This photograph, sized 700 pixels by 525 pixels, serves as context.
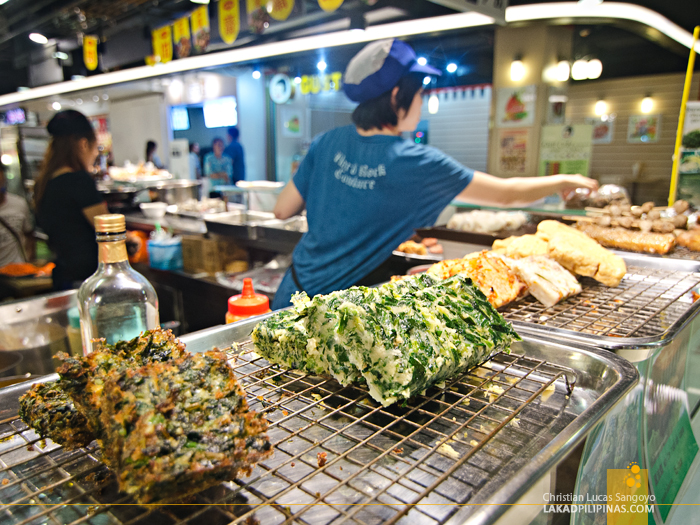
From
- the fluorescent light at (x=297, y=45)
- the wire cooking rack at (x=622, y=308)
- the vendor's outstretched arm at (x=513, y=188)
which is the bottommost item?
the wire cooking rack at (x=622, y=308)

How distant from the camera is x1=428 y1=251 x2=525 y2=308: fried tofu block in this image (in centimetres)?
172

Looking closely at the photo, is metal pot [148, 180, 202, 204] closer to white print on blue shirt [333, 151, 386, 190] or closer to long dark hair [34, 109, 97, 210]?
long dark hair [34, 109, 97, 210]

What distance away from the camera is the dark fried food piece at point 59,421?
86 centimetres

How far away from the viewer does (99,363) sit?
0.92m

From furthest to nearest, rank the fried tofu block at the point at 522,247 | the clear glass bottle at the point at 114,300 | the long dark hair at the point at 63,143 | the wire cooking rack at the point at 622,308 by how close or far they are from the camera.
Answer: the long dark hair at the point at 63,143, the fried tofu block at the point at 522,247, the wire cooking rack at the point at 622,308, the clear glass bottle at the point at 114,300

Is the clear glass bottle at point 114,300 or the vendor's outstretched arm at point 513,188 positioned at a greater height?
the vendor's outstretched arm at point 513,188

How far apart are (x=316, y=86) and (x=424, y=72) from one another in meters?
6.81

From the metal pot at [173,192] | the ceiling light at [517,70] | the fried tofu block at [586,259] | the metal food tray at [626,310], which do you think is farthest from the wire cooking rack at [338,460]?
the ceiling light at [517,70]

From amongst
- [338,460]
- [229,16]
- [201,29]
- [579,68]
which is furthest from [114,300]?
[579,68]

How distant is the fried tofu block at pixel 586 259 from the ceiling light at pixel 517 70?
5.52 meters

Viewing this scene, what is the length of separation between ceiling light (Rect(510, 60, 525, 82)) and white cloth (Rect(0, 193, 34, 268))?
6.83 metres

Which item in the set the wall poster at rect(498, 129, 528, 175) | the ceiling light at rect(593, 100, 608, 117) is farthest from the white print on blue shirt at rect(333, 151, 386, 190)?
the ceiling light at rect(593, 100, 608, 117)

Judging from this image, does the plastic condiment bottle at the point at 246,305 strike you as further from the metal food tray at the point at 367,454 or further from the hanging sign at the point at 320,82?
the hanging sign at the point at 320,82

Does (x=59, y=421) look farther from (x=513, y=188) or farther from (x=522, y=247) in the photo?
(x=513, y=188)
